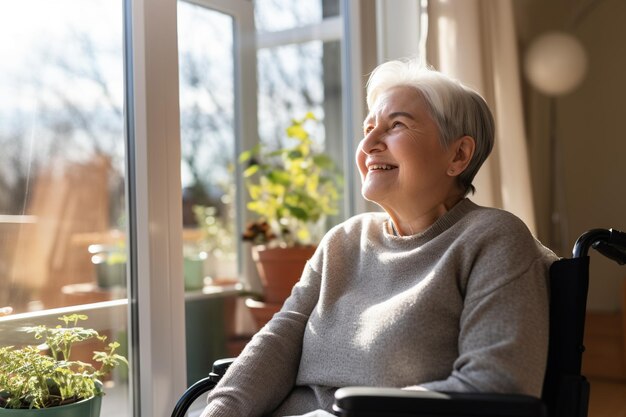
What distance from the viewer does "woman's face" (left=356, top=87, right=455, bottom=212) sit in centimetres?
158

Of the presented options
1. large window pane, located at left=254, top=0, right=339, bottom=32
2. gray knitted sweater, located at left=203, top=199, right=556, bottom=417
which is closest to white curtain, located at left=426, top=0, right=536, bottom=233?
large window pane, located at left=254, top=0, right=339, bottom=32

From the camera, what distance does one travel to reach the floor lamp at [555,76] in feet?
14.8

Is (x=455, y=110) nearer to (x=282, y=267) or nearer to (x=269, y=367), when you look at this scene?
(x=269, y=367)

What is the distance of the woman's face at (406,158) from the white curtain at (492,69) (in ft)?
3.75

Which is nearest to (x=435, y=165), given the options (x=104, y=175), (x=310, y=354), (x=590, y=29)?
(x=310, y=354)

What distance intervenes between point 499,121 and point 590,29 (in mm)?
1958

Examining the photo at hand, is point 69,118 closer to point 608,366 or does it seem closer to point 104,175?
point 104,175

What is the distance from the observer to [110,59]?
79.8 inches

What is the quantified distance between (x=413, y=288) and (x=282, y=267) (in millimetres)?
1332

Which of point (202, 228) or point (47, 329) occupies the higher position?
point (202, 228)

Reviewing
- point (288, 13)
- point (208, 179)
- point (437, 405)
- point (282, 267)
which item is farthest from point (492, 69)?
point (437, 405)

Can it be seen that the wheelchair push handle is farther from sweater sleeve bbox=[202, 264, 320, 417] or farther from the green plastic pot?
the green plastic pot

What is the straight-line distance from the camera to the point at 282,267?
9.02 ft

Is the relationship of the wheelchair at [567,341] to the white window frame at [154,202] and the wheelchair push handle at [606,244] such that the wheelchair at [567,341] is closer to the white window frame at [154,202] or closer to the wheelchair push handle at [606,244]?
the wheelchair push handle at [606,244]
